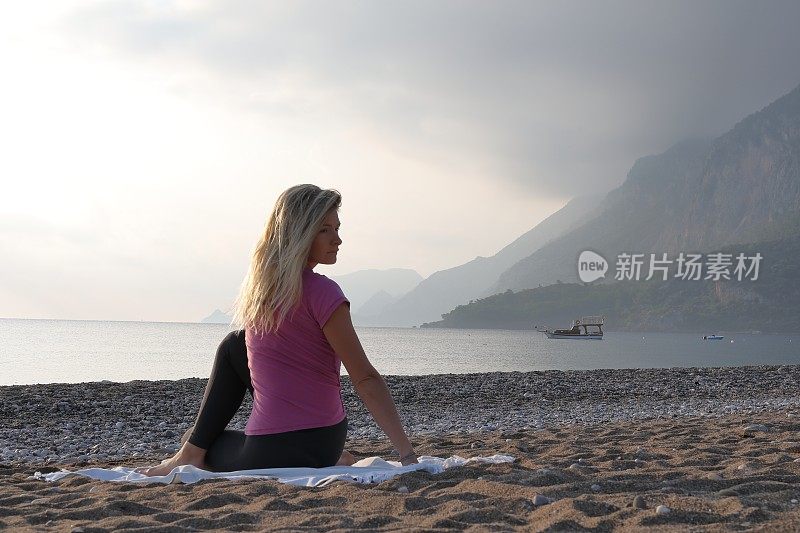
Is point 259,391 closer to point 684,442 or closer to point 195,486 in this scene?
point 195,486

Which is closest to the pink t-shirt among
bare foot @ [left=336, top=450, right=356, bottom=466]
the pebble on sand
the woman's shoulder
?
the woman's shoulder

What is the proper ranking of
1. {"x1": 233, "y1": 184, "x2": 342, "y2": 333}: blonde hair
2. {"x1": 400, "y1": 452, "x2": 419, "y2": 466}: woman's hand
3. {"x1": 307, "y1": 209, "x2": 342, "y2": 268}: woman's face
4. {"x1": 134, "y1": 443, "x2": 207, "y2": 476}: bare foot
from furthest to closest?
{"x1": 134, "y1": 443, "x2": 207, "y2": 476}: bare foot → {"x1": 400, "y1": 452, "x2": 419, "y2": 466}: woman's hand → {"x1": 307, "y1": 209, "x2": 342, "y2": 268}: woman's face → {"x1": 233, "y1": 184, "x2": 342, "y2": 333}: blonde hair

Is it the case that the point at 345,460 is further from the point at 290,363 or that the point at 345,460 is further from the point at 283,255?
the point at 283,255

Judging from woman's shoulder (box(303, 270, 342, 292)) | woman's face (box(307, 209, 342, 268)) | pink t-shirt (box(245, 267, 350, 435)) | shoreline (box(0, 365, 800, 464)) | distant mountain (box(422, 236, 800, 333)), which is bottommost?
shoreline (box(0, 365, 800, 464))

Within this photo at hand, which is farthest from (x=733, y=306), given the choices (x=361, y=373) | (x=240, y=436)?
(x=361, y=373)

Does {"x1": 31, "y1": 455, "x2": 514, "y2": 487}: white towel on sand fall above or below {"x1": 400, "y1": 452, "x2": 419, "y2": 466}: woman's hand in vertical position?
below

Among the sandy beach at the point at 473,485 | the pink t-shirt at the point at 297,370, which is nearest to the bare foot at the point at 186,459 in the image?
the sandy beach at the point at 473,485

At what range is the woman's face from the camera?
4.68 metres

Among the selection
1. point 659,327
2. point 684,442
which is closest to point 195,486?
point 684,442

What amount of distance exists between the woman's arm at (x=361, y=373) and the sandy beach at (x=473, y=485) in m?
0.35

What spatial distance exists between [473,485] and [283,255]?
5.82 feet

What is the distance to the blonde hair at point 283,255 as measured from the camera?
4.57 metres

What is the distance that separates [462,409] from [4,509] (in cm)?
1007

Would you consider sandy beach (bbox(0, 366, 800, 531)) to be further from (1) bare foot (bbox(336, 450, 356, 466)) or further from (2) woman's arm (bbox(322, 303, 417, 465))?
(1) bare foot (bbox(336, 450, 356, 466))
